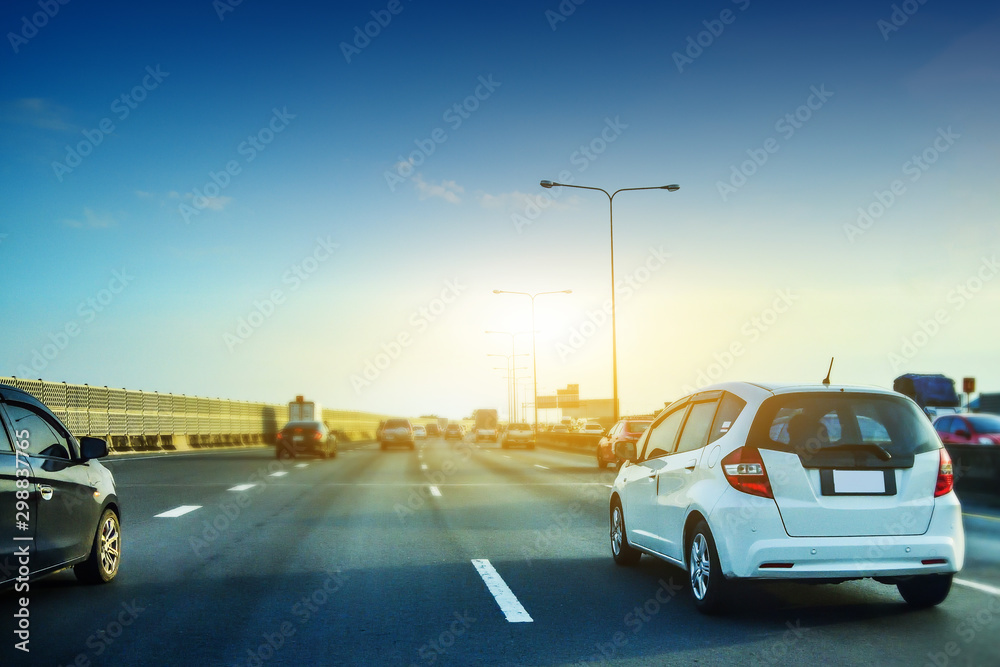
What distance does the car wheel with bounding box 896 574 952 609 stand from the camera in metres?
6.67

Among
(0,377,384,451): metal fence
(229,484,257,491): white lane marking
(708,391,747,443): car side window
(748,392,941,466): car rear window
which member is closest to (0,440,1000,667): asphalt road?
(748,392,941,466): car rear window

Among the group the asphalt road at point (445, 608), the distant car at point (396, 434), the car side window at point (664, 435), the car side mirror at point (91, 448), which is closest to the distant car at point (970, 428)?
the asphalt road at point (445, 608)

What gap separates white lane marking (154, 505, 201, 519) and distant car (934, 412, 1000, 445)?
53.6 feet

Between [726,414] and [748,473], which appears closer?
[748,473]

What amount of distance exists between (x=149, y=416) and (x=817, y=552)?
40825 mm

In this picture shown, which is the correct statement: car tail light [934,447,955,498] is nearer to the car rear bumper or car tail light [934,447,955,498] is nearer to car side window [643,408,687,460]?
the car rear bumper

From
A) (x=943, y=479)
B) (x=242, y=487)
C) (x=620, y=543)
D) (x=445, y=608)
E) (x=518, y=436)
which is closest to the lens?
(x=943, y=479)

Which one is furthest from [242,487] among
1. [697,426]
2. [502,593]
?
[697,426]

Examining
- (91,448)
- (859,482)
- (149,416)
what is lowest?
(859,482)

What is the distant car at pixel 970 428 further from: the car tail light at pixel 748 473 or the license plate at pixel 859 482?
the car tail light at pixel 748 473

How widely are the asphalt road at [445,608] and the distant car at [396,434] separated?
3925cm

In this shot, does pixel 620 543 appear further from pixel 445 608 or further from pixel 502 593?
pixel 445 608

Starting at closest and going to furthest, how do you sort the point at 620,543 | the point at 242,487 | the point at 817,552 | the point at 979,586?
the point at 817,552
the point at 979,586
the point at 620,543
the point at 242,487

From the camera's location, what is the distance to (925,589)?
6777mm
